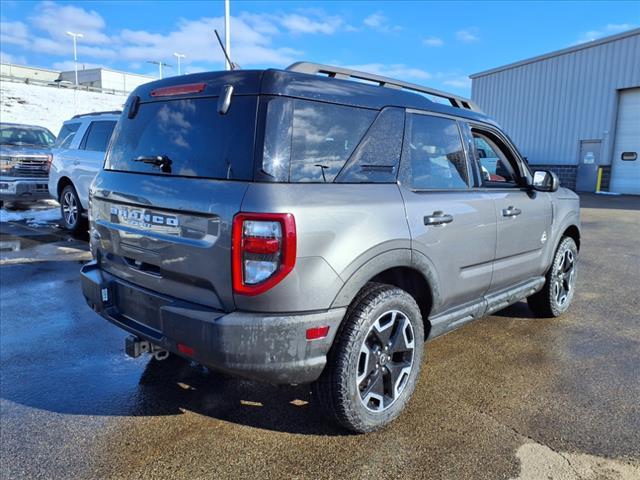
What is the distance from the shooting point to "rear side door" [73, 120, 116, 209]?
8.34 meters

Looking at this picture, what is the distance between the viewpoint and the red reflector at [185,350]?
2.54 metres

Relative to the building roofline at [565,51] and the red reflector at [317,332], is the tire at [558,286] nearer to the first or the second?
the red reflector at [317,332]

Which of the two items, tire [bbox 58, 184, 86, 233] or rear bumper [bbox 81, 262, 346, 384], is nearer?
rear bumper [bbox 81, 262, 346, 384]

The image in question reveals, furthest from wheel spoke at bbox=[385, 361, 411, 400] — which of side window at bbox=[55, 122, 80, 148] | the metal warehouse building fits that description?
the metal warehouse building

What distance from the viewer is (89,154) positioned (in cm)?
854

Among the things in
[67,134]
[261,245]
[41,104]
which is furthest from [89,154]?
[41,104]

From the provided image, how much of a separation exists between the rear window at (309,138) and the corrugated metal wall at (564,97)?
2107 cm

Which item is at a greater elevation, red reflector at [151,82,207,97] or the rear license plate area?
red reflector at [151,82,207,97]

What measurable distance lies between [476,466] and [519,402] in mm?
841

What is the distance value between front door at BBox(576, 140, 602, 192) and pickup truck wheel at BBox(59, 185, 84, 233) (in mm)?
19853

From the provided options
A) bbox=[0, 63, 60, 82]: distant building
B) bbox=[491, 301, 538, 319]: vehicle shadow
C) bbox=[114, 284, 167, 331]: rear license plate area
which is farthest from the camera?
bbox=[0, 63, 60, 82]: distant building

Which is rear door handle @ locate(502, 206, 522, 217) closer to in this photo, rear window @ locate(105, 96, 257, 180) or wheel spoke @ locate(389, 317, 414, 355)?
wheel spoke @ locate(389, 317, 414, 355)

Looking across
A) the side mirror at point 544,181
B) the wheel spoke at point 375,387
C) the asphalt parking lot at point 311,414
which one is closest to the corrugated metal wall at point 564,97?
the asphalt parking lot at point 311,414

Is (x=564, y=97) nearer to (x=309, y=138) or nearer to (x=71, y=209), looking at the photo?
(x=71, y=209)
